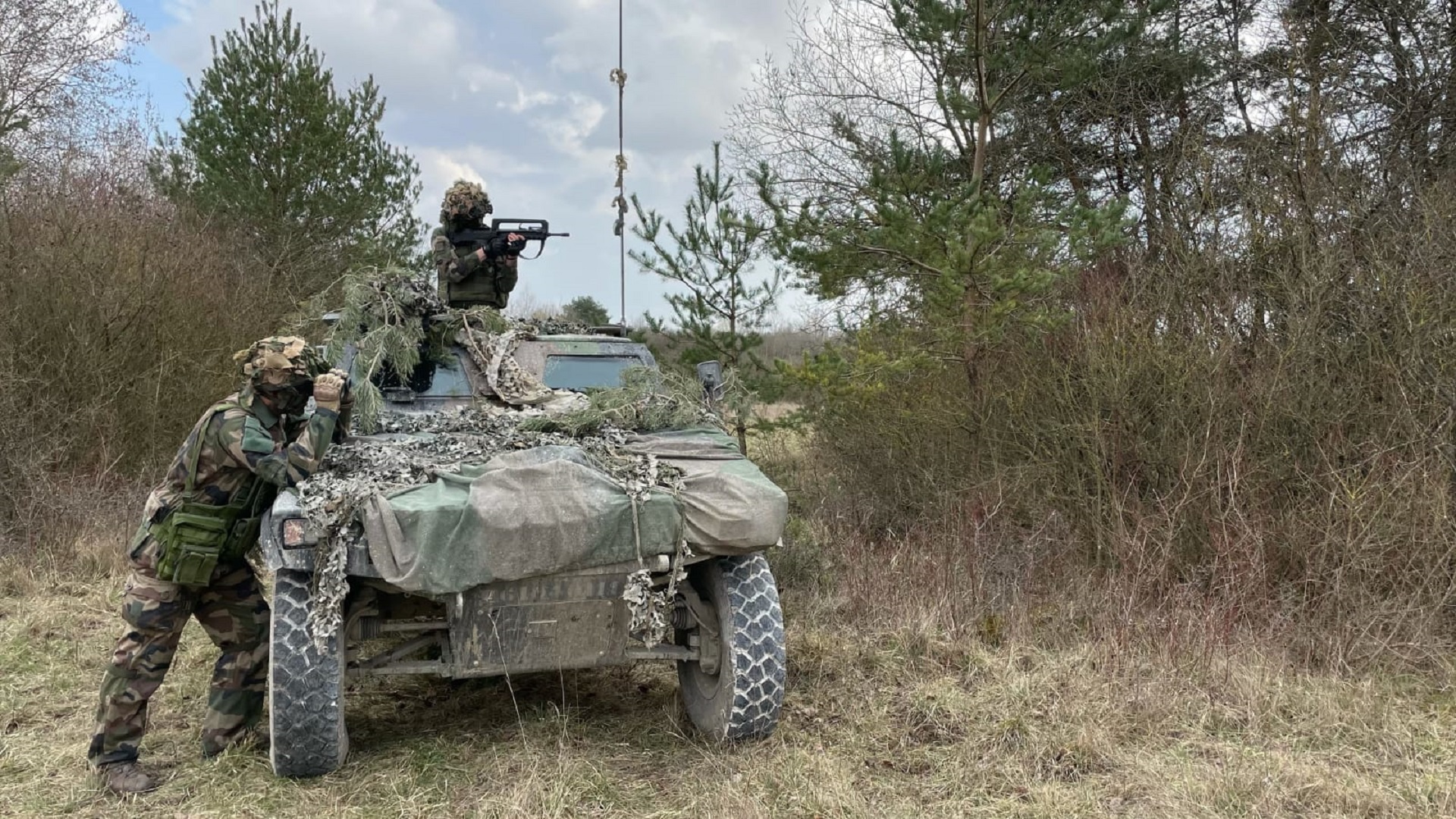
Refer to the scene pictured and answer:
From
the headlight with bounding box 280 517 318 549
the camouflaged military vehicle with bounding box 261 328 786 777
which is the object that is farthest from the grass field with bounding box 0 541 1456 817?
the headlight with bounding box 280 517 318 549

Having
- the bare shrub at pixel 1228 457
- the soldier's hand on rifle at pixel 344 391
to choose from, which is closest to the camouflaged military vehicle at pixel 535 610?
the soldier's hand on rifle at pixel 344 391

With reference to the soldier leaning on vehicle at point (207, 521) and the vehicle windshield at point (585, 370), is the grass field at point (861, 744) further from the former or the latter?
the vehicle windshield at point (585, 370)

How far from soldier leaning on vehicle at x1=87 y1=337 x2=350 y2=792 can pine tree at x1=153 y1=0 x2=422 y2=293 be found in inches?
314

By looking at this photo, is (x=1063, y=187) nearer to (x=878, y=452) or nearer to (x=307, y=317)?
(x=878, y=452)

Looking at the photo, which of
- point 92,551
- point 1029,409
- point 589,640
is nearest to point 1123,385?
point 1029,409

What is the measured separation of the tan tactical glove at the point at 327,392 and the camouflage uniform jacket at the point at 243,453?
27mm

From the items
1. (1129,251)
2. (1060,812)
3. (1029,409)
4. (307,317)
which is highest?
(1129,251)

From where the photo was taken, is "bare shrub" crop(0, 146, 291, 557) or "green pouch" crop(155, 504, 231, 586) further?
"bare shrub" crop(0, 146, 291, 557)

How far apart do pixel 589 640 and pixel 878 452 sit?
488 centimetres

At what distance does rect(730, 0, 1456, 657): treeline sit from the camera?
5.18 m

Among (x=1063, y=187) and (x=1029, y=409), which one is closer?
(x=1029, y=409)

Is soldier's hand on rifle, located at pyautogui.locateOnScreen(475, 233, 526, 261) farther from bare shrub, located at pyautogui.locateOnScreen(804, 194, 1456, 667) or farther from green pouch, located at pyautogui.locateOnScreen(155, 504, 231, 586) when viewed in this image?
green pouch, located at pyautogui.locateOnScreen(155, 504, 231, 586)

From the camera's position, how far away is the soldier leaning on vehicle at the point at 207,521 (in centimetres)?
354

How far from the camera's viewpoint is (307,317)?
5.55 meters
